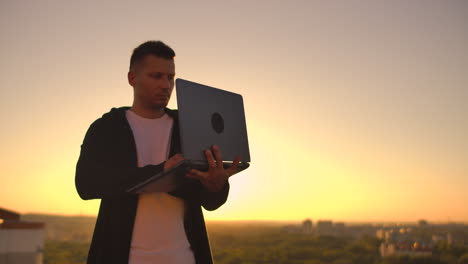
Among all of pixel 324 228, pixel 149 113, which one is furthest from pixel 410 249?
pixel 149 113

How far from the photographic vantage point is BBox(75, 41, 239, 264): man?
1323 mm

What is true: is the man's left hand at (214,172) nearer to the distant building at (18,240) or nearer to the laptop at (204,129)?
the laptop at (204,129)

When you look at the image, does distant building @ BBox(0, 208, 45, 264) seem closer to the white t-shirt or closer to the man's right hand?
the white t-shirt

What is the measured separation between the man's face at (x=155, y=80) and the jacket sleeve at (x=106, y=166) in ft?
0.53

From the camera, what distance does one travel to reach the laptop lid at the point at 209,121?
1.20 meters

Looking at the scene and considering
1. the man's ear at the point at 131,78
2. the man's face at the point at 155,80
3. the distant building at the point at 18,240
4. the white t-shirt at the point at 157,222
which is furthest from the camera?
the distant building at the point at 18,240

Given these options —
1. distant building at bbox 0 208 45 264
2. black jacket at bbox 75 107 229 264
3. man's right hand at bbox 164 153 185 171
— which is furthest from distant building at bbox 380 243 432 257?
man's right hand at bbox 164 153 185 171

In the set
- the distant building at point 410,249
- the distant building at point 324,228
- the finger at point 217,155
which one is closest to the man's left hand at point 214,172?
the finger at point 217,155

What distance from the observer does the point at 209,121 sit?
130 centimetres

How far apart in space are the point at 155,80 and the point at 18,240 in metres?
8.86

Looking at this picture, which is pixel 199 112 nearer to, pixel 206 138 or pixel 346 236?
pixel 206 138

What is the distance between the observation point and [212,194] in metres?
1.48

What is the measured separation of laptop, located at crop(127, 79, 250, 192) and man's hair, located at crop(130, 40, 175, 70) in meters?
0.29

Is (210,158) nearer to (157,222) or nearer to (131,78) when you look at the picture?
(157,222)
